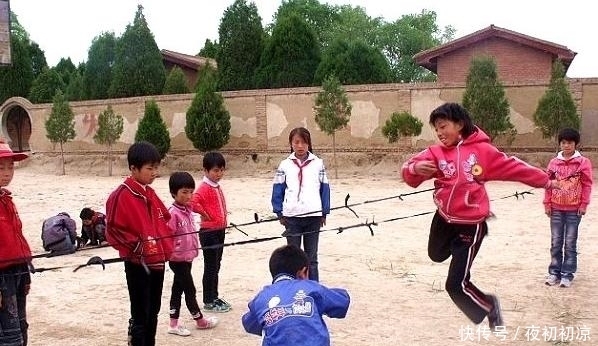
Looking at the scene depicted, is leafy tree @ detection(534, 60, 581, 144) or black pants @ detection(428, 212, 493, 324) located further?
leafy tree @ detection(534, 60, 581, 144)

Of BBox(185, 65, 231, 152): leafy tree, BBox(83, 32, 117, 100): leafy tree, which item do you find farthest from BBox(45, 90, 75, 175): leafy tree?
BBox(185, 65, 231, 152): leafy tree

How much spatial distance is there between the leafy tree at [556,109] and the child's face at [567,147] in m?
12.1

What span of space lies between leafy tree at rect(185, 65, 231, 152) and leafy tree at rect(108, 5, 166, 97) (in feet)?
17.7

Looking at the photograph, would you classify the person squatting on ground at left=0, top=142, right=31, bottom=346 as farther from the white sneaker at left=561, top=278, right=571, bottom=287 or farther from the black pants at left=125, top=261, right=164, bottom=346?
the white sneaker at left=561, top=278, right=571, bottom=287

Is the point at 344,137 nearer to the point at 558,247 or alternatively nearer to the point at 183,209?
the point at 558,247

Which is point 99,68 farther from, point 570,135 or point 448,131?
point 448,131

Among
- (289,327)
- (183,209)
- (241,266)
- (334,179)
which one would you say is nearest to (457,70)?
(334,179)

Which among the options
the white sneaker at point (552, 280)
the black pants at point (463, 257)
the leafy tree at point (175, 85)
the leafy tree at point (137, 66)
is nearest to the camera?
the black pants at point (463, 257)

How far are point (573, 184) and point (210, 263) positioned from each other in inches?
135

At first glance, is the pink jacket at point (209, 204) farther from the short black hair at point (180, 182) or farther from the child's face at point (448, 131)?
the child's face at point (448, 131)

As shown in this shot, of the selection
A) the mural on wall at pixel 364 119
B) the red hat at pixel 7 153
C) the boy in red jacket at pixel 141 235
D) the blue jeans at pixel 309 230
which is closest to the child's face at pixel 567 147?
the blue jeans at pixel 309 230

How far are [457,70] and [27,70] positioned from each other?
73.6 ft

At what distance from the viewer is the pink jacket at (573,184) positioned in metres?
Answer: 5.78

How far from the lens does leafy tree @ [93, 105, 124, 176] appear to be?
23.3 m
